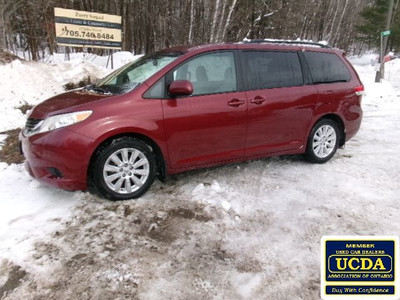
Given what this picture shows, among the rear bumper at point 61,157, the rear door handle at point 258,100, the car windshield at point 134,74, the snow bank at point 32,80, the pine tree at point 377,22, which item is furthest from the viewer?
the pine tree at point 377,22

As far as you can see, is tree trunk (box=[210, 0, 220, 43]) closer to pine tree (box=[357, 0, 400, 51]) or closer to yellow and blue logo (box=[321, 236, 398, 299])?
yellow and blue logo (box=[321, 236, 398, 299])

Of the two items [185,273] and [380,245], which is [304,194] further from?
[185,273]

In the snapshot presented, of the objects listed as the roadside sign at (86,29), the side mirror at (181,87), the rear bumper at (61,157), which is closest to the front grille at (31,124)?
the rear bumper at (61,157)

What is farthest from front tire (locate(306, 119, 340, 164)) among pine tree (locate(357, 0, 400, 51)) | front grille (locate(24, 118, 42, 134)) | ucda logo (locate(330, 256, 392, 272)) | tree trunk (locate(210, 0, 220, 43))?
pine tree (locate(357, 0, 400, 51))

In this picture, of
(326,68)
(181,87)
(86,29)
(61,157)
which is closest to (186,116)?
(181,87)

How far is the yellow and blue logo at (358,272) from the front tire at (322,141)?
2417 millimetres

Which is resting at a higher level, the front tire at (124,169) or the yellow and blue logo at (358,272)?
the front tire at (124,169)

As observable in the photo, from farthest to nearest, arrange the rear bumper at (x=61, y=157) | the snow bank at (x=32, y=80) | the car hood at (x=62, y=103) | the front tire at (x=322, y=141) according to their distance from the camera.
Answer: the snow bank at (x=32, y=80), the front tire at (x=322, y=141), the car hood at (x=62, y=103), the rear bumper at (x=61, y=157)

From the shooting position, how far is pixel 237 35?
57.8 ft

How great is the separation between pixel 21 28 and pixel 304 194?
13437 millimetres

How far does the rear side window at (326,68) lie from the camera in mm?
4730

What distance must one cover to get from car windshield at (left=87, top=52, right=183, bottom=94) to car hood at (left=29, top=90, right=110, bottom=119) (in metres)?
0.20

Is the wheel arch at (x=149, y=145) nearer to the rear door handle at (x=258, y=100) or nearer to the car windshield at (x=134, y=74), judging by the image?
the car windshield at (x=134, y=74)

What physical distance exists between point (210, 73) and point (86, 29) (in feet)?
23.3
